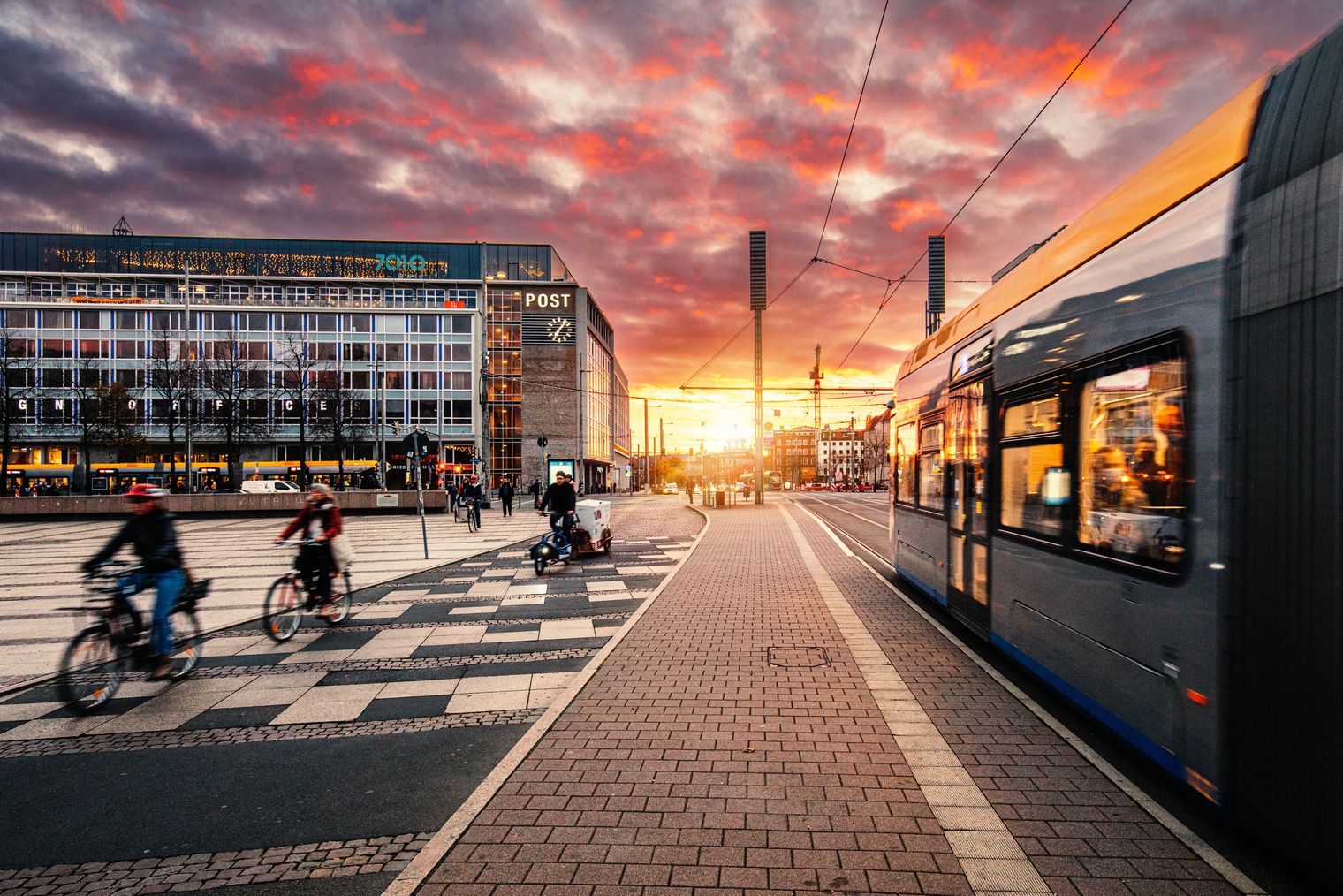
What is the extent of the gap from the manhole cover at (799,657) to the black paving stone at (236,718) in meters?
4.25

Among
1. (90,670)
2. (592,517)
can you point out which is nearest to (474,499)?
(592,517)

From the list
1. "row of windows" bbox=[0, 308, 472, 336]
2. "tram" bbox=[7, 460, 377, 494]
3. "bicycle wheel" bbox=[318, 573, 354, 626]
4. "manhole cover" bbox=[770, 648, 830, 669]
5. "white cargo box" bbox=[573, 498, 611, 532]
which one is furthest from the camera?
"row of windows" bbox=[0, 308, 472, 336]

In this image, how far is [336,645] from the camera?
7738mm

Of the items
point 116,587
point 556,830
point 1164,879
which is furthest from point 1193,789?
point 116,587

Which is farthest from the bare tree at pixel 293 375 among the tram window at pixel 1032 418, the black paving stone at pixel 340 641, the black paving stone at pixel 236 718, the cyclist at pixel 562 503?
the tram window at pixel 1032 418

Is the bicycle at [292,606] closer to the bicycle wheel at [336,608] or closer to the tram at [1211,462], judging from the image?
the bicycle wheel at [336,608]

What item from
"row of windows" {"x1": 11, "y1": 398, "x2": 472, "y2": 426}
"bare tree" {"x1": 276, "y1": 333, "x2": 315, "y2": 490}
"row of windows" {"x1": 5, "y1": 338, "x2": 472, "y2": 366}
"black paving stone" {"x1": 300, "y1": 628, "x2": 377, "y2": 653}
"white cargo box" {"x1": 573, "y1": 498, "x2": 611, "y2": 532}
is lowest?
"black paving stone" {"x1": 300, "y1": 628, "x2": 377, "y2": 653}

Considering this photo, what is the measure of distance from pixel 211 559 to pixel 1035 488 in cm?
1677

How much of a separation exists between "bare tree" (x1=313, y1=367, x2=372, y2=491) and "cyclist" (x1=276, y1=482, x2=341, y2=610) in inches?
1656

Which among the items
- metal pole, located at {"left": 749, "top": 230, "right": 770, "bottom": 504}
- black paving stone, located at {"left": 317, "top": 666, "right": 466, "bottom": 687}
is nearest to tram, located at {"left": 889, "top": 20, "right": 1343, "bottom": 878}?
black paving stone, located at {"left": 317, "top": 666, "right": 466, "bottom": 687}

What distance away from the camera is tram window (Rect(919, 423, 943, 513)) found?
323 inches

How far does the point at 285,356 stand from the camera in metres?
62.4

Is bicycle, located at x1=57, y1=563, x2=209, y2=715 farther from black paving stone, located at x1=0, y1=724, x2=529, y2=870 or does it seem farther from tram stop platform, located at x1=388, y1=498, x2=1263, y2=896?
tram stop platform, located at x1=388, y1=498, x2=1263, y2=896

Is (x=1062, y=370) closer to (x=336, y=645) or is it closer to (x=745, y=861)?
(x=745, y=861)
